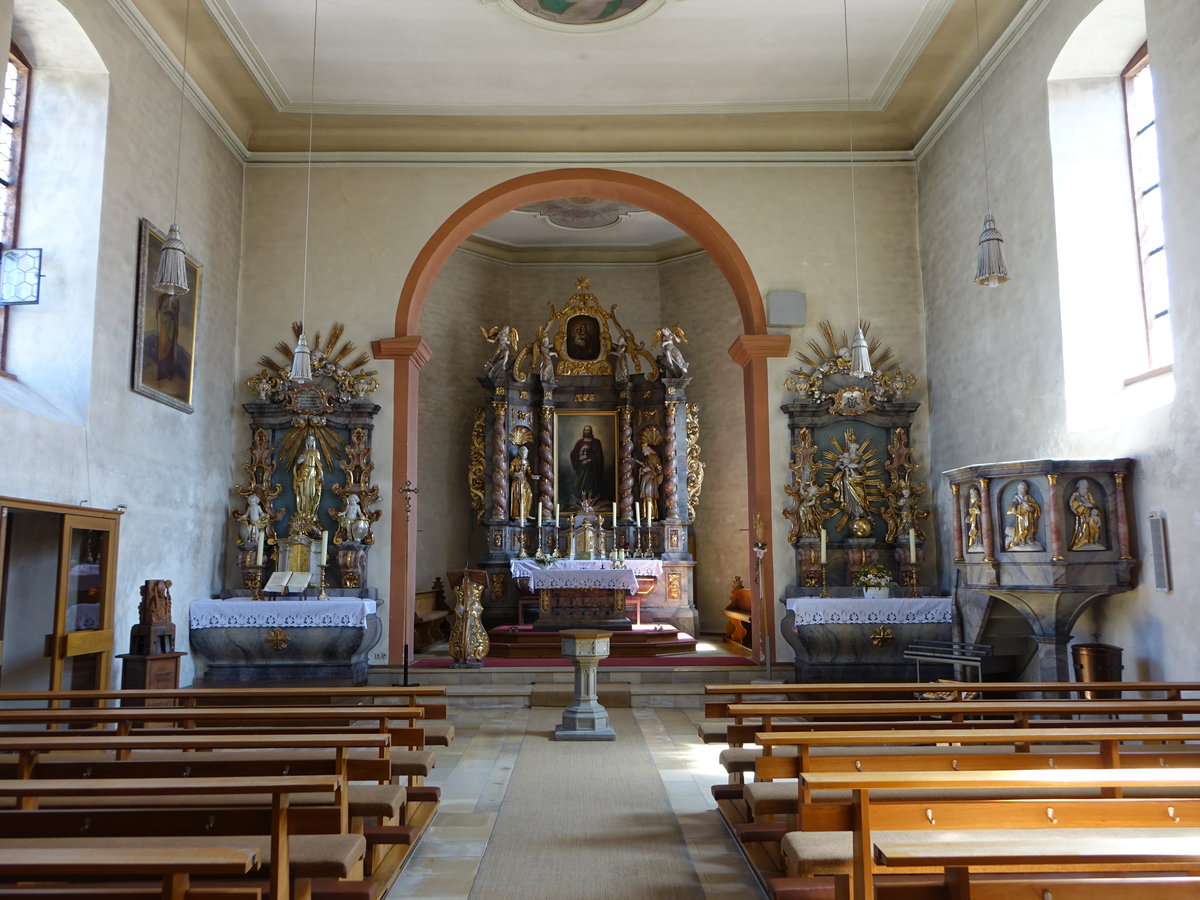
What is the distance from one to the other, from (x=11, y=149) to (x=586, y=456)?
30.2 ft

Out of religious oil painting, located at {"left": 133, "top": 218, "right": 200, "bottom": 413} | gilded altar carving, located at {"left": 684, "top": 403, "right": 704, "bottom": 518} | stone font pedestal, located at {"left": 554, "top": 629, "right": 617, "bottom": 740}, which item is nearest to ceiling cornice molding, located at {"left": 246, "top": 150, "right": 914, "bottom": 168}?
religious oil painting, located at {"left": 133, "top": 218, "right": 200, "bottom": 413}

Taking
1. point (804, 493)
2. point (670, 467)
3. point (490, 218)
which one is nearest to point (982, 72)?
point (804, 493)

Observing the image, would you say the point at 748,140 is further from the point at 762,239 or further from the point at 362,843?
the point at 362,843

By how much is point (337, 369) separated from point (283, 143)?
9.94 ft

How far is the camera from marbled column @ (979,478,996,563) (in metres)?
7.59

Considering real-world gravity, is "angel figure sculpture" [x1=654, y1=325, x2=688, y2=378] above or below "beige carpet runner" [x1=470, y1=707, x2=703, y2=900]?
above

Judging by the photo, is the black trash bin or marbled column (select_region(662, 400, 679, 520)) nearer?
the black trash bin

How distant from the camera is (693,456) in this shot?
15.3 meters

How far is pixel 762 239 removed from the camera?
11703 mm

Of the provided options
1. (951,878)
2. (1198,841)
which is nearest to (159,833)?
(951,878)

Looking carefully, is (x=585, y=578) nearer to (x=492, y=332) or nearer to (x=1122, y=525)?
(x=492, y=332)

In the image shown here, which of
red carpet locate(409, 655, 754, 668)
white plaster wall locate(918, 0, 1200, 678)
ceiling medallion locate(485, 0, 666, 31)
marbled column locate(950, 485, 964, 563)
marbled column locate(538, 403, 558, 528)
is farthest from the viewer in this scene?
marbled column locate(538, 403, 558, 528)

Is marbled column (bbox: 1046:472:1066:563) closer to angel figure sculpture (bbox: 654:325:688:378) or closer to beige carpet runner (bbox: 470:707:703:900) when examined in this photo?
beige carpet runner (bbox: 470:707:703:900)

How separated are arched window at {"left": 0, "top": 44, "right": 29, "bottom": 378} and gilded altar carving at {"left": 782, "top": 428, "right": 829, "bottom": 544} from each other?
8034 millimetres
